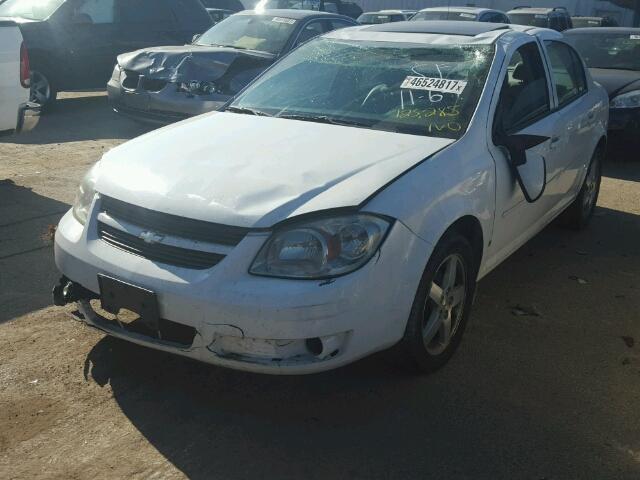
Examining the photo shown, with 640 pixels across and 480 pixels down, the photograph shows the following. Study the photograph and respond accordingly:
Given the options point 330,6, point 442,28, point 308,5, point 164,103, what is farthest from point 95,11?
point 330,6

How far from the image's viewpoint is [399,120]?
4.12 metres

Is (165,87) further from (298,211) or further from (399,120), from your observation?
(298,211)

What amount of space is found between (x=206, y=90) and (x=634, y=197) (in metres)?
4.69

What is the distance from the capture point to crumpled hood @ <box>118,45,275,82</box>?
896 cm

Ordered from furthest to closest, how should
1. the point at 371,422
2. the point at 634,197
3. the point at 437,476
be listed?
the point at 634,197 < the point at 371,422 < the point at 437,476

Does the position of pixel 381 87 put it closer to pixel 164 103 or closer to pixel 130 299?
pixel 130 299

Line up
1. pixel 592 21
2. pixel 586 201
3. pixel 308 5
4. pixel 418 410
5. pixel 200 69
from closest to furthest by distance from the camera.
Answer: pixel 418 410, pixel 586 201, pixel 200 69, pixel 308 5, pixel 592 21

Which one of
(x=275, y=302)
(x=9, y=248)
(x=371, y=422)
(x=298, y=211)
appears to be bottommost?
(x=9, y=248)

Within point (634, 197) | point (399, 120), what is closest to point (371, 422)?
point (399, 120)

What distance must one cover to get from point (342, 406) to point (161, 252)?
104 cm

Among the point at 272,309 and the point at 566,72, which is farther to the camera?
the point at 566,72

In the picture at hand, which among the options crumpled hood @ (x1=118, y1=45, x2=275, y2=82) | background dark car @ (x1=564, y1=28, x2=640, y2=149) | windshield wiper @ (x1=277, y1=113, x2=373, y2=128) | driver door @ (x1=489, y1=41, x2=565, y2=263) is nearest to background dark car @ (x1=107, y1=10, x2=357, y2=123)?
crumpled hood @ (x1=118, y1=45, x2=275, y2=82)

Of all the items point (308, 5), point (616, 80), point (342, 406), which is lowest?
point (308, 5)

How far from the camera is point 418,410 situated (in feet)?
11.2
